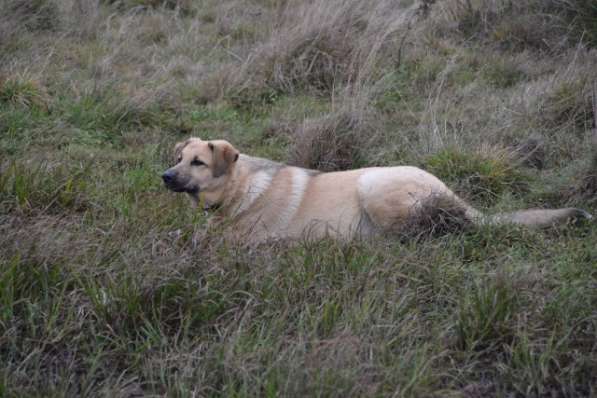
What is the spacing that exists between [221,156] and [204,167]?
17cm

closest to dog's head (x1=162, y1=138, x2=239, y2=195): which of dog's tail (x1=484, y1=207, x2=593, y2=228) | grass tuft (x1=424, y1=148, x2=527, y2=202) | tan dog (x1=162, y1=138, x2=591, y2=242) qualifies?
tan dog (x1=162, y1=138, x2=591, y2=242)

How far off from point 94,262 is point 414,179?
263cm

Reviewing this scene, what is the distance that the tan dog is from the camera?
517cm

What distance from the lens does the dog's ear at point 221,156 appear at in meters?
5.55

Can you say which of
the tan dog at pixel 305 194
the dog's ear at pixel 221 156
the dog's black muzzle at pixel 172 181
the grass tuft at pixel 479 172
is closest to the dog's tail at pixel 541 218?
the tan dog at pixel 305 194

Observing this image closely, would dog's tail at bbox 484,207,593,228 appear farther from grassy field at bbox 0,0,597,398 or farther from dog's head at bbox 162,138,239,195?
dog's head at bbox 162,138,239,195

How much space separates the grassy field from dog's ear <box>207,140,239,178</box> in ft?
1.68

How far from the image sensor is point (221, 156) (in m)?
5.56

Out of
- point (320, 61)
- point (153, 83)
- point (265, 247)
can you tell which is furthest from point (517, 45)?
point (265, 247)

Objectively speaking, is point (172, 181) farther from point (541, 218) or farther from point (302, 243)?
point (541, 218)

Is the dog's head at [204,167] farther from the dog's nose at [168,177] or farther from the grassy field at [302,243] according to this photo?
the grassy field at [302,243]

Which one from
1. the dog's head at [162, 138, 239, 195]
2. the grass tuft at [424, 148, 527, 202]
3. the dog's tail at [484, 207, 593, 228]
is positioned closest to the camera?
the dog's tail at [484, 207, 593, 228]

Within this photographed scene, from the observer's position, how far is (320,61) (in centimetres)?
857


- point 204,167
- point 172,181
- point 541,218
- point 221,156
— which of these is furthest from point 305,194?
point 541,218
